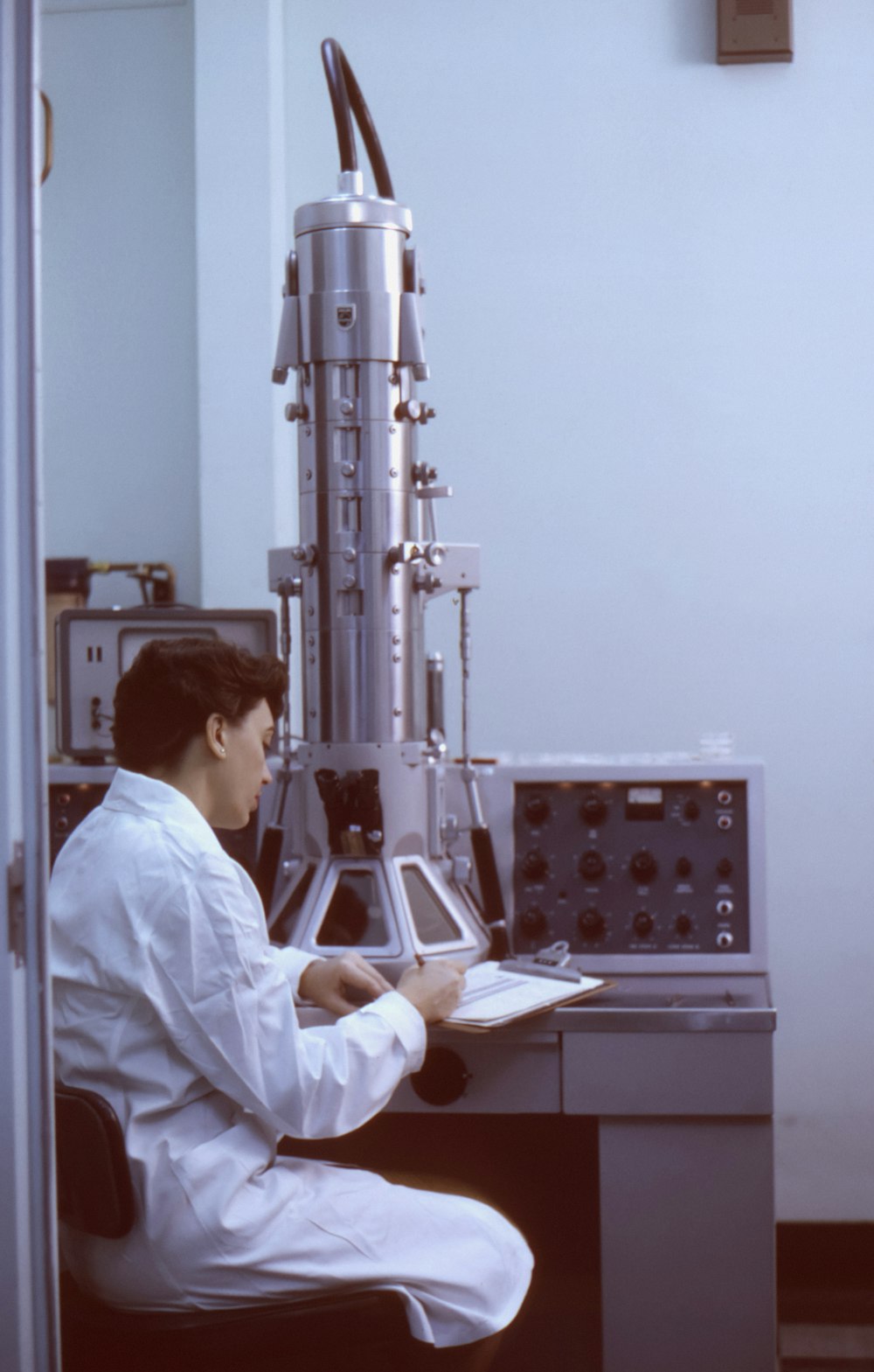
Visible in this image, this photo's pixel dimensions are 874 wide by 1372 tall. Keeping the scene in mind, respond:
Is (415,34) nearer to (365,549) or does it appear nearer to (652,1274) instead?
(365,549)

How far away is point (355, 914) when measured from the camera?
1864 mm

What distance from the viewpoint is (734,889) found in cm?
199

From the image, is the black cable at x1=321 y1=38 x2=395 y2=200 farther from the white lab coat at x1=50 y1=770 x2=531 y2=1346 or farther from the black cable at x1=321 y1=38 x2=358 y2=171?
the white lab coat at x1=50 y1=770 x2=531 y2=1346

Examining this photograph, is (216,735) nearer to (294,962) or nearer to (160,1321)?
(294,962)

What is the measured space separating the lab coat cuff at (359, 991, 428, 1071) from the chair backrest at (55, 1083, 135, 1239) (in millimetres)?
310

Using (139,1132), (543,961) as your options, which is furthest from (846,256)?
(139,1132)

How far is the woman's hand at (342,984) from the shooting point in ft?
5.57

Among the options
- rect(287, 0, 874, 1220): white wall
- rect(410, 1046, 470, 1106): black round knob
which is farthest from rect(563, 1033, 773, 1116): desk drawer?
rect(287, 0, 874, 1220): white wall

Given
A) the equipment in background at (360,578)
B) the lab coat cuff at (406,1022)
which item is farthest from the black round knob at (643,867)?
the lab coat cuff at (406,1022)

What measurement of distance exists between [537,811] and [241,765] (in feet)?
2.04

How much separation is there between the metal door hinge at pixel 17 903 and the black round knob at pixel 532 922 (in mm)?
1060

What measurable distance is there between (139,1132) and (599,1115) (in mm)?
663

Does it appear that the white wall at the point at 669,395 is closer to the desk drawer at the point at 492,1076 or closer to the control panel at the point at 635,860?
the control panel at the point at 635,860

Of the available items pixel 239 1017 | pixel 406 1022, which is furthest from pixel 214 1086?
pixel 406 1022
